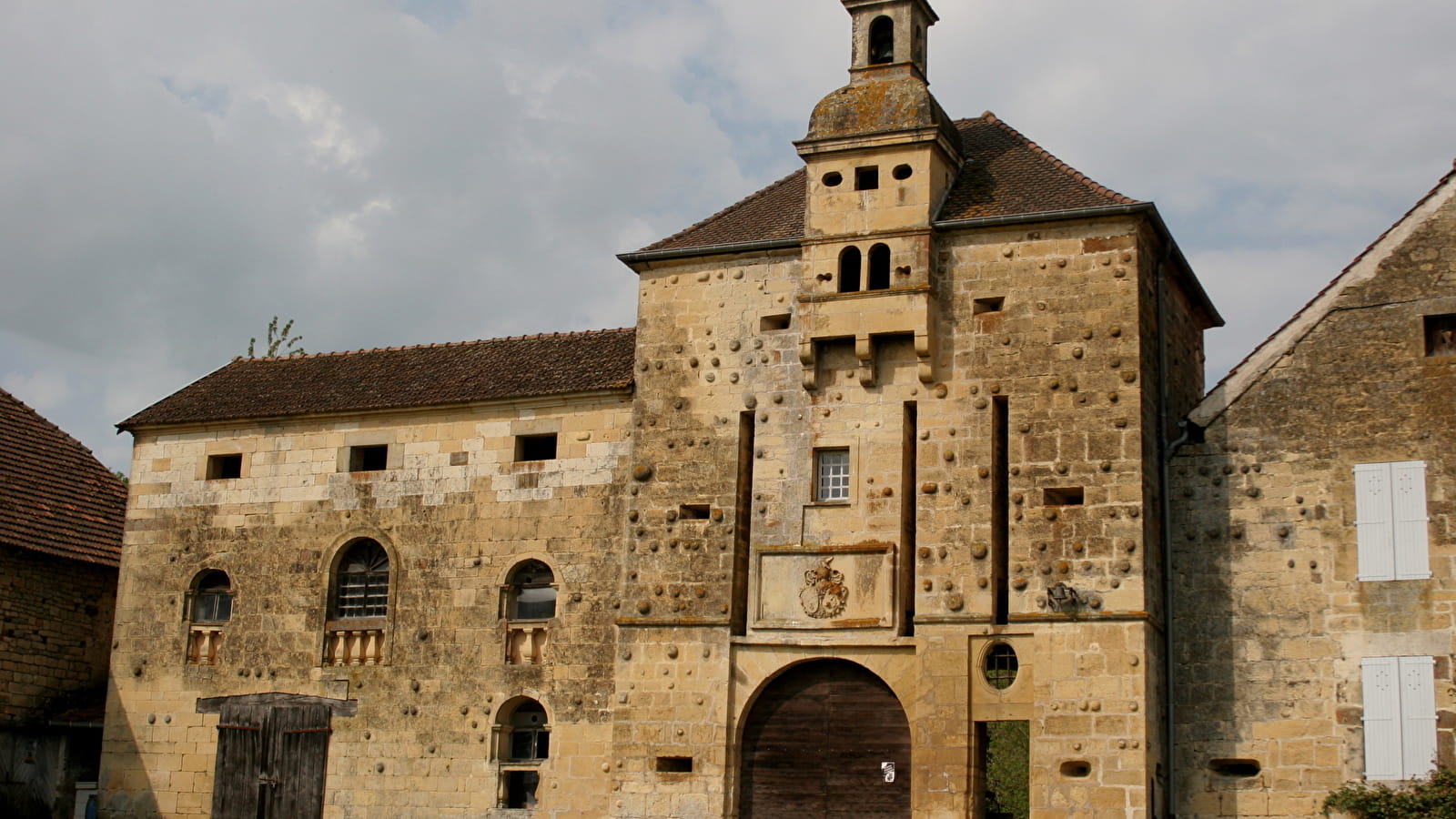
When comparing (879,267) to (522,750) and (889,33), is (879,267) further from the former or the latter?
(522,750)

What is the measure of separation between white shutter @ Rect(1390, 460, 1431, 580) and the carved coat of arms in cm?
743

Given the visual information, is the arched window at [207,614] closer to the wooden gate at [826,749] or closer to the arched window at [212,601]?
the arched window at [212,601]

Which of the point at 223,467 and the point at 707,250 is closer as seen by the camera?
the point at 707,250

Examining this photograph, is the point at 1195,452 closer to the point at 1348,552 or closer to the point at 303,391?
the point at 1348,552

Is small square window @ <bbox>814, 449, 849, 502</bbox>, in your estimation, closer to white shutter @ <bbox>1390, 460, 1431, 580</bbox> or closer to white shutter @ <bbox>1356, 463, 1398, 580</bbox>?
white shutter @ <bbox>1356, 463, 1398, 580</bbox>

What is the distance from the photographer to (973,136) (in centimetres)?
2858

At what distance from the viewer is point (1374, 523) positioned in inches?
945

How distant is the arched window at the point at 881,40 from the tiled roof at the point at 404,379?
19.9ft

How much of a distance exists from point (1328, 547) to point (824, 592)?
22.6ft

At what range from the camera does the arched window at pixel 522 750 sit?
1093 inches

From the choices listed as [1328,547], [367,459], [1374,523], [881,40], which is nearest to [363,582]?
[367,459]

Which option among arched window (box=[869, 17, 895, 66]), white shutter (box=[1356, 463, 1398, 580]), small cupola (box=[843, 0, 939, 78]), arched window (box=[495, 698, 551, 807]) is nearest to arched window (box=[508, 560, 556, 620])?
arched window (box=[495, 698, 551, 807])

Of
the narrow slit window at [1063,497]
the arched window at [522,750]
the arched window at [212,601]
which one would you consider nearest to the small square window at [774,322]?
the narrow slit window at [1063,497]

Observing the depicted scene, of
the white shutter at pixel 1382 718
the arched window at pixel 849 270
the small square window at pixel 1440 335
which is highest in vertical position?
the arched window at pixel 849 270
